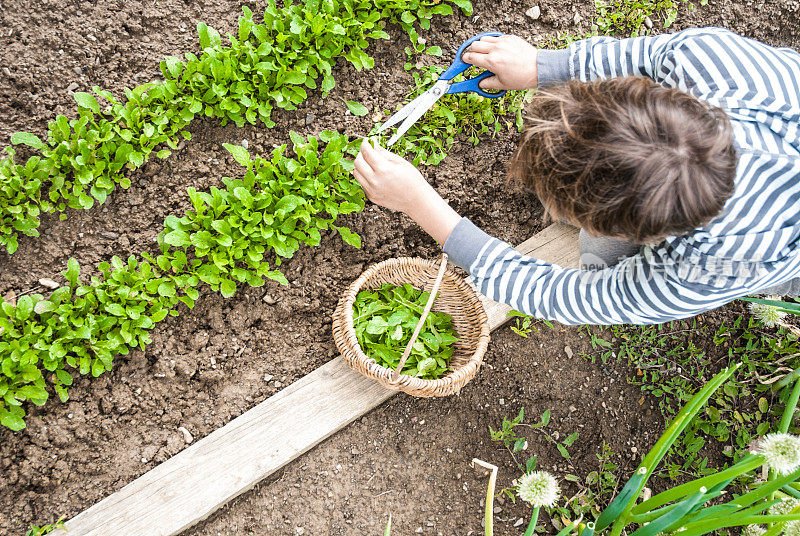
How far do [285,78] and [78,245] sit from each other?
0.87 m

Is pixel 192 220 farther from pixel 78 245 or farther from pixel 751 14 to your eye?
pixel 751 14

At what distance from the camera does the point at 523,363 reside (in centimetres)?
212

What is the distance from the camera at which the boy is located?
3.64ft

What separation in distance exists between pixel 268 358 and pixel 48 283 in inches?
28.7

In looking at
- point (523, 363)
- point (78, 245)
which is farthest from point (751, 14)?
point (78, 245)

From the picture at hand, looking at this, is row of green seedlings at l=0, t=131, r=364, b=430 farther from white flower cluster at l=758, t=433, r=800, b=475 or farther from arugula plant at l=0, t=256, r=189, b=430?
white flower cluster at l=758, t=433, r=800, b=475

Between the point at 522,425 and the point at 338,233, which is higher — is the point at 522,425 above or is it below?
below

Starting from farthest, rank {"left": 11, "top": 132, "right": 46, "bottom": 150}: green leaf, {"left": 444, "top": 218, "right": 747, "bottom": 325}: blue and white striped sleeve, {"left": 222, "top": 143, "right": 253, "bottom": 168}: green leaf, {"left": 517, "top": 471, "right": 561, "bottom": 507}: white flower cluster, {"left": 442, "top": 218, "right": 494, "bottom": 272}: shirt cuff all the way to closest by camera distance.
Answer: {"left": 222, "top": 143, "right": 253, "bottom": 168}: green leaf → {"left": 11, "top": 132, "right": 46, "bottom": 150}: green leaf → {"left": 442, "top": 218, "right": 494, "bottom": 272}: shirt cuff → {"left": 517, "top": 471, "right": 561, "bottom": 507}: white flower cluster → {"left": 444, "top": 218, "right": 747, "bottom": 325}: blue and white striped sleeve

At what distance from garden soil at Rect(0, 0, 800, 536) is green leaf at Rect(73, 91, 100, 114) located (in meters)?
0.13

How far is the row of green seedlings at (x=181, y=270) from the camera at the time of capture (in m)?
1.67

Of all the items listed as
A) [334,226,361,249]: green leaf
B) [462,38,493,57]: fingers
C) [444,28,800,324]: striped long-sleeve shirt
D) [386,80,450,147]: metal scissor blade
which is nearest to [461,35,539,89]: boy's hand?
[462,38,493,57]: fingers

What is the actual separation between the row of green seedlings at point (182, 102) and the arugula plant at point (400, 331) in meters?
0.72

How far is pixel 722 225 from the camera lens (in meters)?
1.24

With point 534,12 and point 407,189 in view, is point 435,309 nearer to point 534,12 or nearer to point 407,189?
Answer: point 407,189
